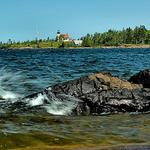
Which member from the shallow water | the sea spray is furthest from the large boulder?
the shallow water

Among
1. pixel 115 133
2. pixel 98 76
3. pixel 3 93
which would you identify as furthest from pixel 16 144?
pixel 3 93

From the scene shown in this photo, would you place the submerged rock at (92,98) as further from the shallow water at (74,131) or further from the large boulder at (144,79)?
the shallow water at (74,131)

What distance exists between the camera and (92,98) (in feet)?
56.7

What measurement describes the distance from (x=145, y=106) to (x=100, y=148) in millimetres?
7301

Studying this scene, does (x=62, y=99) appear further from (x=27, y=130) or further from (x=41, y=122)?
(x=27, y=130)

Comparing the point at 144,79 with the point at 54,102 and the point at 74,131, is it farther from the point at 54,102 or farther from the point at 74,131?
the point at 74,131

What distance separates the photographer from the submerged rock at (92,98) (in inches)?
675

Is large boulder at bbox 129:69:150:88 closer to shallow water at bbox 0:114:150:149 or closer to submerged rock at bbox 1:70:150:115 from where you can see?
submerged rock at bbox 1:70:150:115

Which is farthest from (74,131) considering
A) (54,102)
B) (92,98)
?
(54,102)

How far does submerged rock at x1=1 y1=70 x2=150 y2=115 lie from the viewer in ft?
56.2

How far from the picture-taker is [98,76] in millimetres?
18969

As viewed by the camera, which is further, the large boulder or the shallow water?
the large boulder

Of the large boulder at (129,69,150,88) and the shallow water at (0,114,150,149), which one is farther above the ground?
the large boulder at (129,69,150,88)

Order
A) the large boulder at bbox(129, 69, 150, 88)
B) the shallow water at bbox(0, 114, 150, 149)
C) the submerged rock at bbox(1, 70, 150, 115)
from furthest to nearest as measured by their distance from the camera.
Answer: the large boulder at bbox(129, 69, 150, 88)
the submerged rock at bbox(1, 70, 150, 115)
the shallow water at bbox(0, 114, 150, 149)
